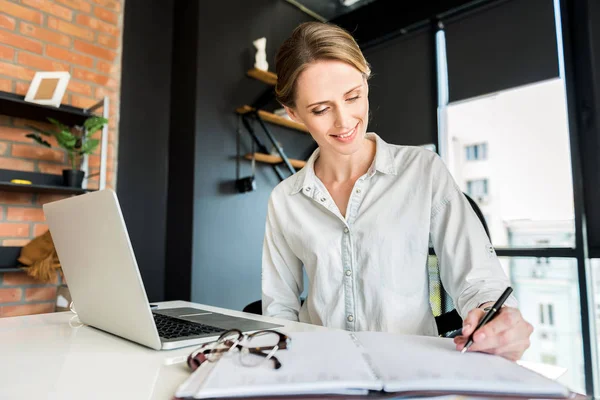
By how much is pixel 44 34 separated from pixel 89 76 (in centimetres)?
31

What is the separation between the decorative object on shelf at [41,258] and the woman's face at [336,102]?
1.56 metres

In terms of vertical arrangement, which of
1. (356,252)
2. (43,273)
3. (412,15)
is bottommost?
(43,273)

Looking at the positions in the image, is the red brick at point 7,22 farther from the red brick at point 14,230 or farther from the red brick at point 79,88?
the red brick at point 14,230

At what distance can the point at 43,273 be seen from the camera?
2.03m

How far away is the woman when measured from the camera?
1.07m

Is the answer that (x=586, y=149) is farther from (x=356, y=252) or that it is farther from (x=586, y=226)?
(x=356, y=252)

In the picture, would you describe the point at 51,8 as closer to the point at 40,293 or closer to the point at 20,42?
the point at 20,42

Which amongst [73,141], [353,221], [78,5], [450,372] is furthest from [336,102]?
[78,5]

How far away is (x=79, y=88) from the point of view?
2.49 m

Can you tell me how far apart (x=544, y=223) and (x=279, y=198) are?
187 cm

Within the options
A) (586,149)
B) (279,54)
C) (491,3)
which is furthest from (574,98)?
(279,54)

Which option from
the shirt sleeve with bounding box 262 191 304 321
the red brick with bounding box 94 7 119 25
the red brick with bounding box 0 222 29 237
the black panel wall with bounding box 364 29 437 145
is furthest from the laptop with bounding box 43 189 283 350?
the black panel wall with bounding box 364 29 437 145

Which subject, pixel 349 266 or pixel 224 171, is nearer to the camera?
pixel 349 266

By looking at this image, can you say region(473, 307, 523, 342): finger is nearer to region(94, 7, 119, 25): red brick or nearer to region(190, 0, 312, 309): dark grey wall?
region(190, 0, 312, 309): dark grey wall
